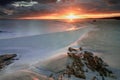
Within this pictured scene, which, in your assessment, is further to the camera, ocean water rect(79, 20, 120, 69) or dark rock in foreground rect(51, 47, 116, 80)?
ocean water rect(79, 20, 120, 69)

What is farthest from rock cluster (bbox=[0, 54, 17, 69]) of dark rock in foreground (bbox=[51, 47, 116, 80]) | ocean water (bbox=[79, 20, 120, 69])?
ocean water (bbox=[79, 20, 120, 69])

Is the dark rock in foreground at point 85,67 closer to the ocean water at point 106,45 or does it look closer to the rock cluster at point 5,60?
the ocean water at point 106,45

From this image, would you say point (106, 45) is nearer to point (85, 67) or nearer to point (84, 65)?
point (84, 65)

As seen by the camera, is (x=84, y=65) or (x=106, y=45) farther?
(x=106, y=45)

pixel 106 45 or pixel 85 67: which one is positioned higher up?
pixel 106 45

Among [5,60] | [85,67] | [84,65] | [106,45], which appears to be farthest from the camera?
[106,45]

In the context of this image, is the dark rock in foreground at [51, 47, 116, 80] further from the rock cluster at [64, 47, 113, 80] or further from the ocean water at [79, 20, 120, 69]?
the ocean water at [79, 20, 120, 69]

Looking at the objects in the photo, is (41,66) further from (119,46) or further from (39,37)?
(39,37)

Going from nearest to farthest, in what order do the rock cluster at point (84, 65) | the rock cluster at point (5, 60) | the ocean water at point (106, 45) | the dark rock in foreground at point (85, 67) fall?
the dark rock in foreground at point (85, 67), the rock cluster at point (84, 65), the rock cluster at point (5, 60), the ocean water at point (106, 45)

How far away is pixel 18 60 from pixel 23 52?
3439 millimetres

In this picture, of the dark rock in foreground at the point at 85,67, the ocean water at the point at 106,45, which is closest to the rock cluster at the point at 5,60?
the dark rock in foreground at the point at 85,67

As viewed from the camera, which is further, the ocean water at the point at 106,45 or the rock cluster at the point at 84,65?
the ocean water at the point at 106,45

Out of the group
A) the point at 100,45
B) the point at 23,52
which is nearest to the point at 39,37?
the point at 23,52

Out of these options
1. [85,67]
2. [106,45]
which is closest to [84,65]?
[85,67]
